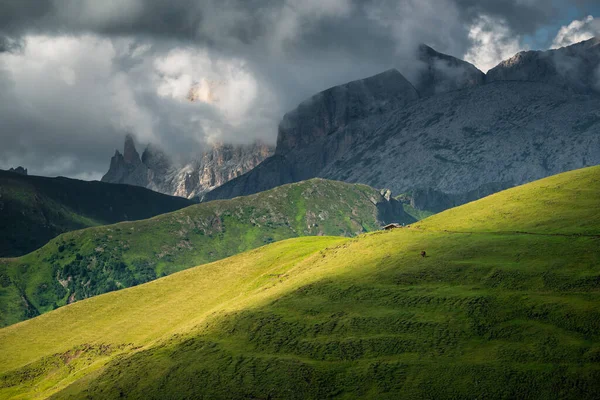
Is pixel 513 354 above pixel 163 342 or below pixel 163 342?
below

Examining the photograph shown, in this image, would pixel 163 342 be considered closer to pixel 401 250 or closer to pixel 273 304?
pixel 273 304

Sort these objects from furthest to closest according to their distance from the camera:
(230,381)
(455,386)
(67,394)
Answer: (67,394)
(230,381)
(455,386)

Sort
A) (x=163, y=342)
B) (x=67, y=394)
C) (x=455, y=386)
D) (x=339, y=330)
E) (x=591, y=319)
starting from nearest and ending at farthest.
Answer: (x=455, y=386), (x=591, y=319), (x=339, y=330), (x=67, y=394), (x=163, y=342)

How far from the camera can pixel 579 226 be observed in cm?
18738

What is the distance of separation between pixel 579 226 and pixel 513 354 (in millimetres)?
77437

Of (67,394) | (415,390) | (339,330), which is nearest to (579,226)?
(339,330)

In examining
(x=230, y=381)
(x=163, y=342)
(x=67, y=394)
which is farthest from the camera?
(x=163, y=342)

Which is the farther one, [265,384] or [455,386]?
[265,384]

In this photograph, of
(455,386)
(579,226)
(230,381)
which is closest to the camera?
(455,386)

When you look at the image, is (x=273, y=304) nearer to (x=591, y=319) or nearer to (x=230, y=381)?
(x=230, y=381)

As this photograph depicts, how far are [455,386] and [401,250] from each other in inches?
3143

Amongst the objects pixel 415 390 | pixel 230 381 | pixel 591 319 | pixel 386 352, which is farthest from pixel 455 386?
pixel 230 381

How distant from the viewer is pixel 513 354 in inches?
4830

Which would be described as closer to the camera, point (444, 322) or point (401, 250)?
point (444, 322)
